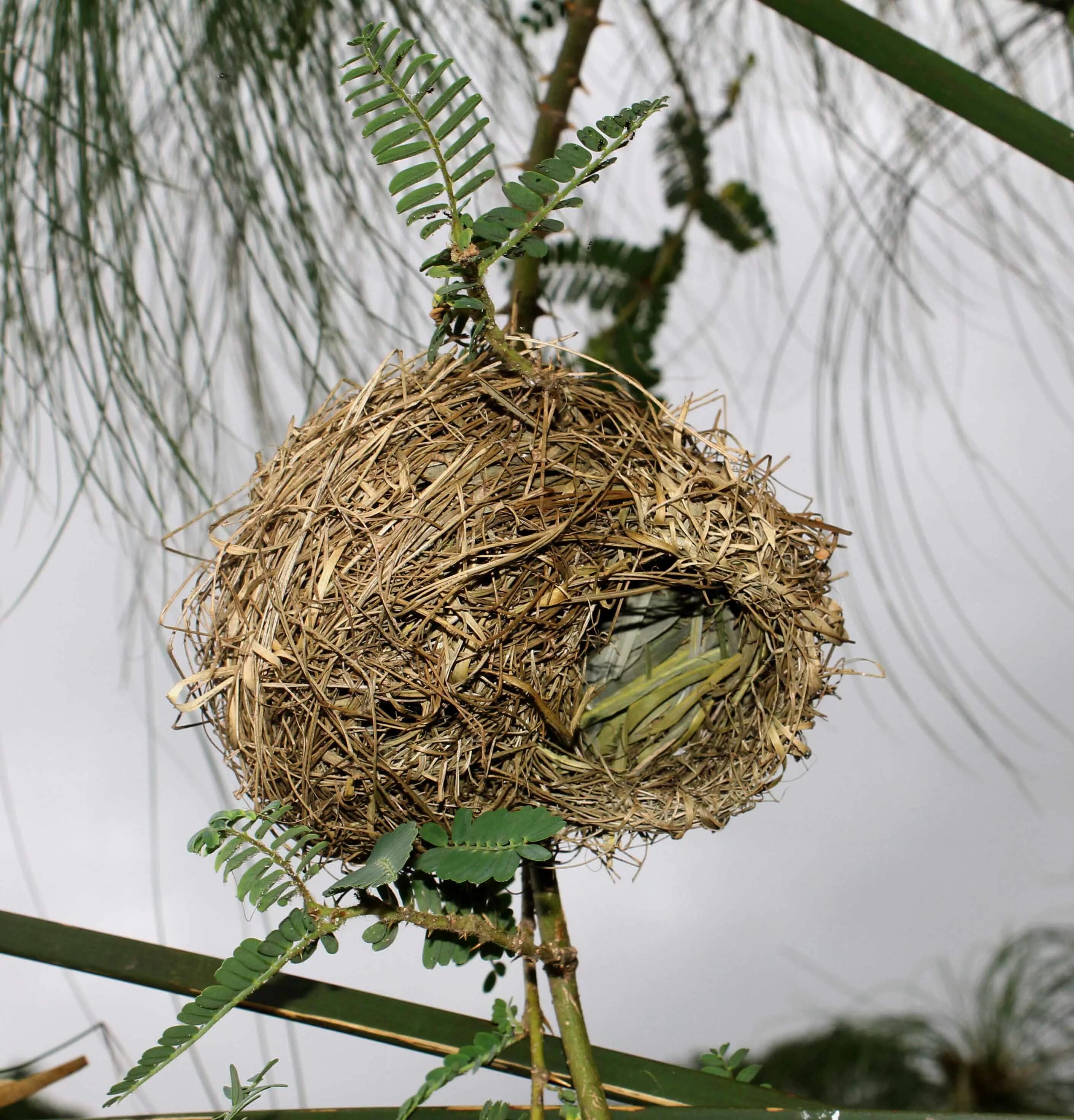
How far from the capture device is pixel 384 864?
0.56 m

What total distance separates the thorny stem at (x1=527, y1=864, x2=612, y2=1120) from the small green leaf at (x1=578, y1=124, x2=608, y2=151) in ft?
1.27

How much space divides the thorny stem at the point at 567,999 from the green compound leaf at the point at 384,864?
0.10 metres

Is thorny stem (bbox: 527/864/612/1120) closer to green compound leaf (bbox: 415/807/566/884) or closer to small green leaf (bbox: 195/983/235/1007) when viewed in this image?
green compound leaf (bbox: 415/807/566/884)

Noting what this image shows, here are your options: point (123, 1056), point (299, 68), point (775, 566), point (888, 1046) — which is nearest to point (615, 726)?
point (775, 566)

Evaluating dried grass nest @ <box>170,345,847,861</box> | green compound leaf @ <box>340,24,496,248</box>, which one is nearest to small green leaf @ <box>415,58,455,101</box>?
green compound leaf @ <box>340,24,496,248</box>

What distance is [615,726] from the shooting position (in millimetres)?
729

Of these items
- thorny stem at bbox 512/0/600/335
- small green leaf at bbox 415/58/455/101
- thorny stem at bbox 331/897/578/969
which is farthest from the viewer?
thorny stem at bbox 512/0/600/335

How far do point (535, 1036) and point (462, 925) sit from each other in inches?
3.6

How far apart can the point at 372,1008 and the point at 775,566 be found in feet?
1.16

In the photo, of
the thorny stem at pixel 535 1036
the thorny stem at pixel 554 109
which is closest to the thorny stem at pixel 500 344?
the thorny stem at pixel 554 109

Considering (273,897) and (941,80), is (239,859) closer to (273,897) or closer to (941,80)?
(273,897)

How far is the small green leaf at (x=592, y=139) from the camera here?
51 centimetres

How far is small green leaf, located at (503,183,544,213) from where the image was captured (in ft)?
1.72

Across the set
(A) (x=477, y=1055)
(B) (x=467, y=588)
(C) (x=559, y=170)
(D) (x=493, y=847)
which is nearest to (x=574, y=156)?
(C) (x=559, y=170)
